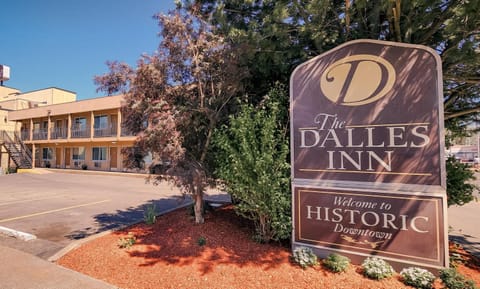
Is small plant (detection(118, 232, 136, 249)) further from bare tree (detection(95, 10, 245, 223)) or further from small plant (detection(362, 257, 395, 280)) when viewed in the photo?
small plant (detection(362, 257, 395, 280))

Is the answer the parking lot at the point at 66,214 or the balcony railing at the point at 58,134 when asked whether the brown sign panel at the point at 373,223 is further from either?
the balcony railing at the point at 58,134

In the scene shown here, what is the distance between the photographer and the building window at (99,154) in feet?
80.6

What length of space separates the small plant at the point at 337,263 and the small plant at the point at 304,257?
203mm

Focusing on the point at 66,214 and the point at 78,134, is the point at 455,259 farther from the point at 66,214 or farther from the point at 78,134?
the point at 78,134

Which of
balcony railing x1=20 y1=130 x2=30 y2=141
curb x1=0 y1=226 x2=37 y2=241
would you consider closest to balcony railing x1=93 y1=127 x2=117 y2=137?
balcony railing x1=20 y1=130 x2=30 y2=141

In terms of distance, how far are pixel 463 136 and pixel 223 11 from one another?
7.63 m

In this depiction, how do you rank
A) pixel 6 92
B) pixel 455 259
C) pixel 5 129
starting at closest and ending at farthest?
pixel 455 259, pixel 5 129, pixel 6 92

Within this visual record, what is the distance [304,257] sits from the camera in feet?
13.0

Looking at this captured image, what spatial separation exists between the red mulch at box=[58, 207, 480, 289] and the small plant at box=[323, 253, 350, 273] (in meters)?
0.08

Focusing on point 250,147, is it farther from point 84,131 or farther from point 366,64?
point 84,131

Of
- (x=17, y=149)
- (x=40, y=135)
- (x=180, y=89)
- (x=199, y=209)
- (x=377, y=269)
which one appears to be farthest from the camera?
(x=17, y=149)

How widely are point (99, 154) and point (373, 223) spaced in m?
26.9

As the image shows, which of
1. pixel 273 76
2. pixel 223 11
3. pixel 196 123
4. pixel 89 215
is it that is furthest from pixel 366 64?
pixel 89 215

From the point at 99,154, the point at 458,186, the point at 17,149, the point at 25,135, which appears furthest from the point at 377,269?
the point at 25,135
